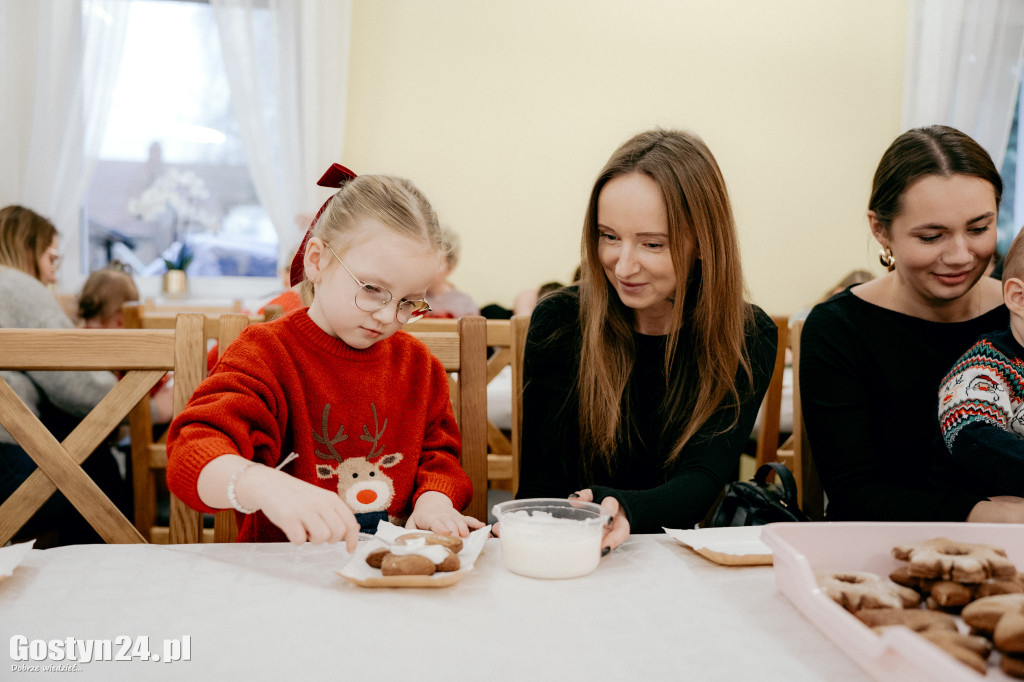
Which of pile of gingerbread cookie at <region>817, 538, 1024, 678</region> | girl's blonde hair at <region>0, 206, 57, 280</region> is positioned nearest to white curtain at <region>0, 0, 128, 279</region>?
girl's blonde hair at <region>0, 206, 57, 280</region>

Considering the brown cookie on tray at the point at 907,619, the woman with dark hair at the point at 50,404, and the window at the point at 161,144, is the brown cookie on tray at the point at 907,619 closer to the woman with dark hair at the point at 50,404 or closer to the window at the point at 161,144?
the woman with dark hair at the point at 50,404

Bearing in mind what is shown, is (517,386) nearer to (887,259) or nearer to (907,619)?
(887,259)

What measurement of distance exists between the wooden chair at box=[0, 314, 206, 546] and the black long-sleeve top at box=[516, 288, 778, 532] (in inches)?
22.0

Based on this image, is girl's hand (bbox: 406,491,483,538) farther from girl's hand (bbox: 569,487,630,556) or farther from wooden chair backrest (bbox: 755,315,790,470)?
wooden chair backrest (bbox: 755,315,790,470)

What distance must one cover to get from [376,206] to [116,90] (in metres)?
3.95

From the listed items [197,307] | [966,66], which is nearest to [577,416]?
[197,307]

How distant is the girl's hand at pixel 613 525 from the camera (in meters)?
0.86

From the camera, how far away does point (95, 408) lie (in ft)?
3.56

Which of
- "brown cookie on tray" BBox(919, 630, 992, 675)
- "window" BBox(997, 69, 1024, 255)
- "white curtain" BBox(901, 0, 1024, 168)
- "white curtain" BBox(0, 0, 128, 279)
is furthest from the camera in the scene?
"window" BBox(997, 69, 1024, 255)

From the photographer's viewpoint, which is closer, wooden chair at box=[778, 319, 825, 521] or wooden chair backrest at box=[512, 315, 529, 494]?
wooden chair at box=[778, 319, 825, 521]

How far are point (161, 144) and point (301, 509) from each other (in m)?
4.13

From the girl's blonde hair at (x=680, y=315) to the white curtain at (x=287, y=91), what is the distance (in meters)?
3.21

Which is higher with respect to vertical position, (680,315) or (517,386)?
(680,315)

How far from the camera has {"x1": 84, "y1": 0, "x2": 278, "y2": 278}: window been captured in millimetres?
4234
